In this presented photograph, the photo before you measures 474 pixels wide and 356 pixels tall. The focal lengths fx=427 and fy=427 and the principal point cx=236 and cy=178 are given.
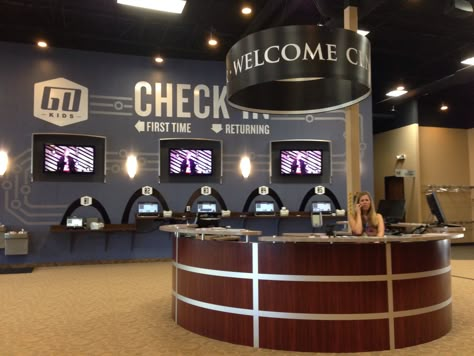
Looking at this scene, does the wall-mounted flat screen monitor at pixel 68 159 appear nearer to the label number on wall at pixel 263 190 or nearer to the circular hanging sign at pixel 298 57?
the label number on wall at pixel 263 190

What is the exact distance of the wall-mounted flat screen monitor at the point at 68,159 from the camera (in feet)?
29.8

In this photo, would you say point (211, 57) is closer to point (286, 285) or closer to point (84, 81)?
point (84, 81)

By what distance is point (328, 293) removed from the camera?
3.87 metres

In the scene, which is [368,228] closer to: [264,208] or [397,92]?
[264,208]

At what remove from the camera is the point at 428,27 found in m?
8.68

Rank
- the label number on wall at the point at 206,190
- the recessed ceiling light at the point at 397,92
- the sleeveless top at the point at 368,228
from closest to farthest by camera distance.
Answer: the sleeveless top at the point at 368,228
the label number on wall at the point at 206,190
the recessed ceiling light at the point at 397,92

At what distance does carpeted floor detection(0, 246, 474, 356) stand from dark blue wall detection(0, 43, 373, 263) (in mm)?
1507

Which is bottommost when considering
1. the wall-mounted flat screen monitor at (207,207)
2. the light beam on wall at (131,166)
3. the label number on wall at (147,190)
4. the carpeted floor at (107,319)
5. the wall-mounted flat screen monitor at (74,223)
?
the carpeted floor at (107,319)

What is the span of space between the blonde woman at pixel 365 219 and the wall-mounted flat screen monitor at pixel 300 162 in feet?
17.7

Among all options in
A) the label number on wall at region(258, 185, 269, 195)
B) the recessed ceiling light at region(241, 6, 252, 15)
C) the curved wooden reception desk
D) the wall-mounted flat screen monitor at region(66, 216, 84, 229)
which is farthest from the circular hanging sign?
the label number on wall at region(258, 185, 269, 195)

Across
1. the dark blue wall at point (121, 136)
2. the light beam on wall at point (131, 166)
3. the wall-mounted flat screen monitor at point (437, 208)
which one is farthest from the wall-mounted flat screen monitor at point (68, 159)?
the wall-mounted flat screen monitor at point (437, 208)

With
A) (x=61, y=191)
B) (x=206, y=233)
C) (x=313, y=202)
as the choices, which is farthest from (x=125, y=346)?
(x=313, y=202)

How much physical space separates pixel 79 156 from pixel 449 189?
1105 centimetres

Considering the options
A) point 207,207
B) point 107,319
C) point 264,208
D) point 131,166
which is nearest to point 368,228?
point 107,319
